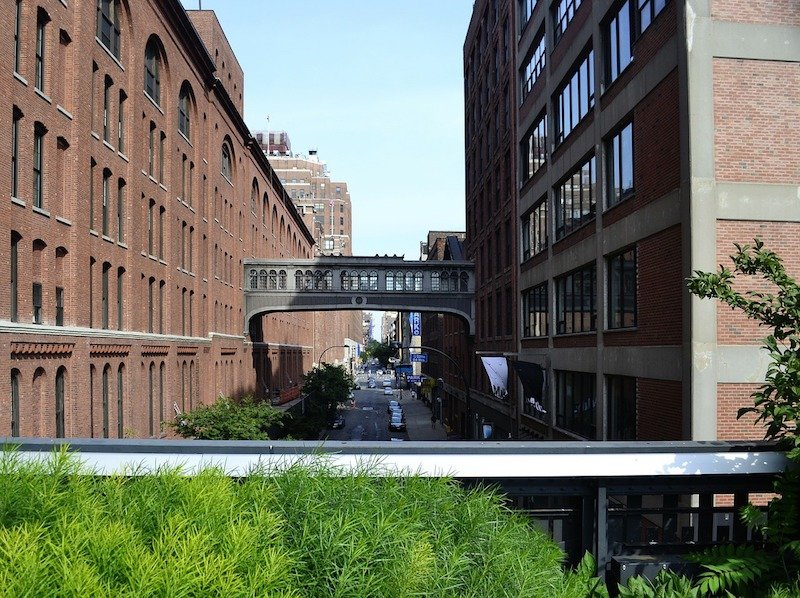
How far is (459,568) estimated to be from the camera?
17.6ft

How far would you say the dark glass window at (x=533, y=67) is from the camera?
3266 centimetres

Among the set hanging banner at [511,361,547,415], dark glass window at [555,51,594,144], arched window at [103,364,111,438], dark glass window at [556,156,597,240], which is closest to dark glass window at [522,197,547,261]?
dark glass window at [556,156,597,240]

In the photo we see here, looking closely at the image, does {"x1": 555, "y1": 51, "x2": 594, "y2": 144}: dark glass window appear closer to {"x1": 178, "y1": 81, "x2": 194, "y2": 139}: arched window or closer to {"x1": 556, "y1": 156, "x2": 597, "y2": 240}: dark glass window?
{"x1": 556, "y1": 156, "x2": 597, "y2": 240}: dark glass window

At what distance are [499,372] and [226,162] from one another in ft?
97.5

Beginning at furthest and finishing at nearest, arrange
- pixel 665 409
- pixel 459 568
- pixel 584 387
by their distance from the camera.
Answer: pixel 584 387 < pixel 665 409 < pixel 459 568

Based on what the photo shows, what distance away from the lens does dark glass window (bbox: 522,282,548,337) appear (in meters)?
31.6

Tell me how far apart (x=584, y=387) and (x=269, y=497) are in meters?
20.7

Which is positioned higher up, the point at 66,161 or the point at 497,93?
the point at 497,93

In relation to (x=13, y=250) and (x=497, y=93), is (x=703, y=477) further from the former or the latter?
(x=497, y=93)

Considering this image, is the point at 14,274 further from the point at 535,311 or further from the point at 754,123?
the point at 535,311

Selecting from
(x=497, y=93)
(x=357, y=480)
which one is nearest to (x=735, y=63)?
(x=357, y=480)

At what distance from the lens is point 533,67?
34594 mm

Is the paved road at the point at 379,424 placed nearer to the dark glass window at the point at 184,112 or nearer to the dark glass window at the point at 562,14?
the dark glass window at the point at 184,112

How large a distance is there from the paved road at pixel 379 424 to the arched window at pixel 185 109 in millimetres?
25610
